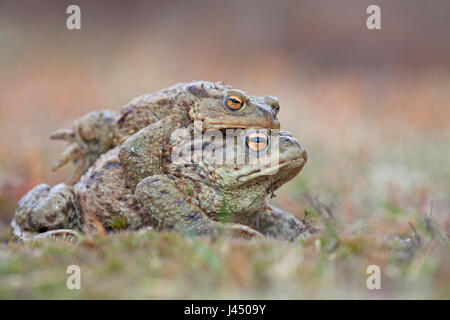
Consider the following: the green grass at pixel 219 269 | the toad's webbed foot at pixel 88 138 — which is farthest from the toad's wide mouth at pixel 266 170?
the toad's webbed foot at pixel 88 138

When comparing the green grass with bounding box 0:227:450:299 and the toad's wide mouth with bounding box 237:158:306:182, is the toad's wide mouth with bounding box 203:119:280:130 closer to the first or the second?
the toad's wide mouth with bounding box 237:158:306:182

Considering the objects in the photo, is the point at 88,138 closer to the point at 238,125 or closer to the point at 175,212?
the point at 175,212

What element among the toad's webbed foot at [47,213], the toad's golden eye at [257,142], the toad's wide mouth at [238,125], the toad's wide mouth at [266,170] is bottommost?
Answer: the toad's webbed foot at [47,213]

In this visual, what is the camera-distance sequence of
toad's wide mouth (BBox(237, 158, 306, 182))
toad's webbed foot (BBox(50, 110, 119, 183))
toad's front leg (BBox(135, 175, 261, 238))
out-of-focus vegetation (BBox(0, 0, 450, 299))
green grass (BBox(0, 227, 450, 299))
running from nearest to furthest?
green grass (BBox(0, 227, 450, 299)) → out-of-focus vegetation (BBox(0, 0, 450, 299)) → toad's front leg (BBox(135, 175, 261, 238)) → toad's wide mouth (BBox(237, 158, 306, 182)) → toad's webbed foot (BBox(50, 110, 119, 183))

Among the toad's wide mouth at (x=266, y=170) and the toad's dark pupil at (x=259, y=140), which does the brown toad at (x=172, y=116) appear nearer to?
the toad's dark pupil at (x=259, y=140)

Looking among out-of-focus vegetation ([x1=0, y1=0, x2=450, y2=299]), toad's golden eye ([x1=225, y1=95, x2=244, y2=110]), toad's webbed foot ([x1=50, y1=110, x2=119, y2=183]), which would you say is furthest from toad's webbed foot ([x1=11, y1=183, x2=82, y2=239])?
toad's golden eye ([x1=225, y1=95, x2=244, y2=110])

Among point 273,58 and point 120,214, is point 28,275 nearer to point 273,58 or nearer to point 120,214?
point 120,214
